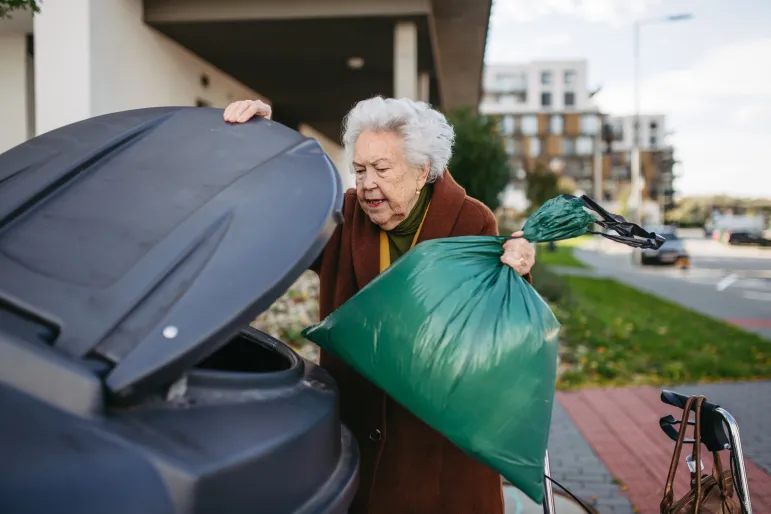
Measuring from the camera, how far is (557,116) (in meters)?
73.1

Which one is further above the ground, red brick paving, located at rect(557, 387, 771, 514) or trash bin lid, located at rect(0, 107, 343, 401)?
trash bin lid, located at rect(0, 107, 343, 401)

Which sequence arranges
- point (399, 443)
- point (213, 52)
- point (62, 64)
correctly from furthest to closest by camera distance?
point (213, 52), point (62, 64), point (399, 443)

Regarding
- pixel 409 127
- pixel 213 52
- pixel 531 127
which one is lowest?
pixel 409 127

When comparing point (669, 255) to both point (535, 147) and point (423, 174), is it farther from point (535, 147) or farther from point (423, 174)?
point (535, 147)

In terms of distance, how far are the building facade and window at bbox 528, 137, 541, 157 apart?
62634 mm

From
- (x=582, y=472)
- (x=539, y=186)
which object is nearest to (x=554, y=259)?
(x=539, y=186)

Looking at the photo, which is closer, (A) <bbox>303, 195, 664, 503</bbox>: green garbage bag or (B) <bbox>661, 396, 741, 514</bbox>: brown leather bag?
(A) <bbox>303, 195, 664, 503</bbox>: green garbage bag

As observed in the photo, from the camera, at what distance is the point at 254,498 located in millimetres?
1108

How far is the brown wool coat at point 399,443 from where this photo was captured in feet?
6.18

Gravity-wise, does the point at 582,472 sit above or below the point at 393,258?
below

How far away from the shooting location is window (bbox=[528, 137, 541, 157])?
2857 inches

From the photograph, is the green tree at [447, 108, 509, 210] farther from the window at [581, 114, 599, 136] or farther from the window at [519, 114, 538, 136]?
the window at [581, 114, 599, 136]

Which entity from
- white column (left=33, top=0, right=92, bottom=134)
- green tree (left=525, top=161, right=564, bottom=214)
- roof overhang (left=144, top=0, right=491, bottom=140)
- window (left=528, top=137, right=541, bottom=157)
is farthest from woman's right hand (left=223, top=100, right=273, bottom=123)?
window (left=528, top=137, right=541, bottom=157)

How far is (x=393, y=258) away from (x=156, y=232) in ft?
2.89
